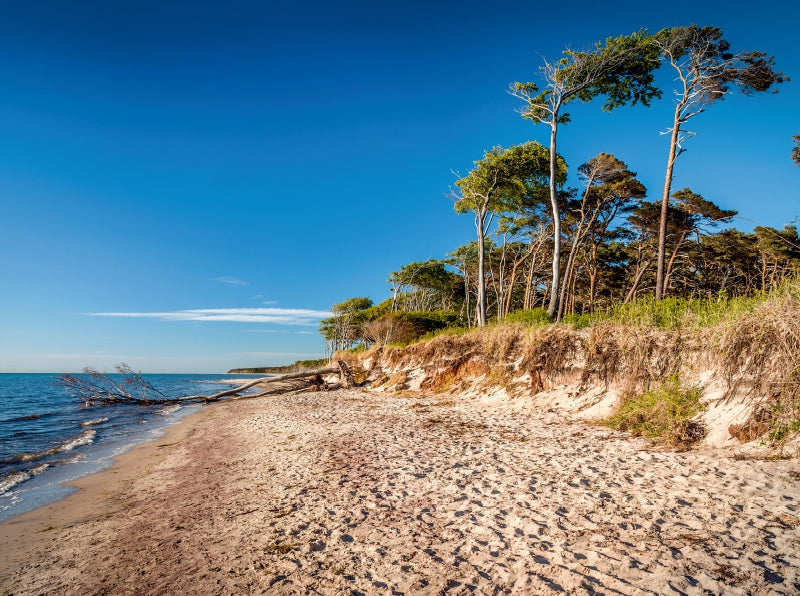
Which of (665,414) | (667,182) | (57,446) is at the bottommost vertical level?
(57,446)

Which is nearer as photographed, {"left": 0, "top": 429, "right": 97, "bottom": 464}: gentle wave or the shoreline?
the shoreline

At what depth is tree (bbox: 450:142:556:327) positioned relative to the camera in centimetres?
2234

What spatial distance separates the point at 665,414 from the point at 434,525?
583cm

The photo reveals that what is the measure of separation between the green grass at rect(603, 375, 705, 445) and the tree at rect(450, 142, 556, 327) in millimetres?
13204

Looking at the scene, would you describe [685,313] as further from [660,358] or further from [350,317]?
[350,317]

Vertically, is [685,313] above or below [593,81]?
below

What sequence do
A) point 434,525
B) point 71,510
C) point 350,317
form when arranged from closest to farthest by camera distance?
point 434,525, point 71,510, point 350,317

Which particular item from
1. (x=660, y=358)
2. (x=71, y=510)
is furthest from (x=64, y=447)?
(x=660, y=358)

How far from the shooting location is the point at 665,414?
25.3 ft

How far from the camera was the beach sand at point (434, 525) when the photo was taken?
344cm

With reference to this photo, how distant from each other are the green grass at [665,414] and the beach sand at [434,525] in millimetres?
515

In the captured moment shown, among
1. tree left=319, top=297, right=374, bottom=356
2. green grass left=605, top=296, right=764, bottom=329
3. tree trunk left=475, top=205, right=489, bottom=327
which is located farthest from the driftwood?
tree left=319, top=297, right=374, bottom=356

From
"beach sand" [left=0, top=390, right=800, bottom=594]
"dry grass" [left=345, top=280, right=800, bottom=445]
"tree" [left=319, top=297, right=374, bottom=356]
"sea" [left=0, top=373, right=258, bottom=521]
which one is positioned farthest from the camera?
"tree" [left=319, top=297, right=374, bottom=356]

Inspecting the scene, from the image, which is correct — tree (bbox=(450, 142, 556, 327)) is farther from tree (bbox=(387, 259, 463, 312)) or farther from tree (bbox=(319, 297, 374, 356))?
tree (bbox=(319, 297, 374, 356))
